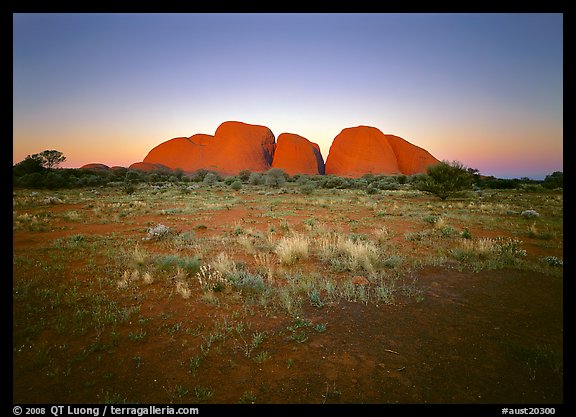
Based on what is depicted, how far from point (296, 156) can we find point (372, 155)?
1985 cm

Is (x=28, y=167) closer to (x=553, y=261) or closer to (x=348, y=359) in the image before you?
(x=348, y=359)

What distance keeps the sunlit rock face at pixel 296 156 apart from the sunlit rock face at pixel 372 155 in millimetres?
4446

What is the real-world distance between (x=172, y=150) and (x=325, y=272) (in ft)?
299

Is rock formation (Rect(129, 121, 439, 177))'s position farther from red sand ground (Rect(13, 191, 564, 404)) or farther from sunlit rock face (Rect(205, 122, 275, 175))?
red sand ground (Rect(13, 191, 564, 404))

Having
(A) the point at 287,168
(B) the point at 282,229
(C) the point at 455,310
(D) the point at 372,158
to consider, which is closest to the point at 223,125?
(A) the point at 287,168

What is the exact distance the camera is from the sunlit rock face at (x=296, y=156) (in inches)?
3009

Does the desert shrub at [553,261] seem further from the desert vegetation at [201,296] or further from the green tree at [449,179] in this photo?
the green tree at [449,179]

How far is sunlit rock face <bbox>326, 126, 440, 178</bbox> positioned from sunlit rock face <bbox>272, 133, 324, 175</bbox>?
14.6ft

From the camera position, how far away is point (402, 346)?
3732 mm

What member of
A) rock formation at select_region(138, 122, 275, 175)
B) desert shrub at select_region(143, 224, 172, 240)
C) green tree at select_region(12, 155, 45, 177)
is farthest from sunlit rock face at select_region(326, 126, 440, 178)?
desert shrub at select_region(143, 224, 172, 240)

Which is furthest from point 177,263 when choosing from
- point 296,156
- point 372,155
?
point 296,156
